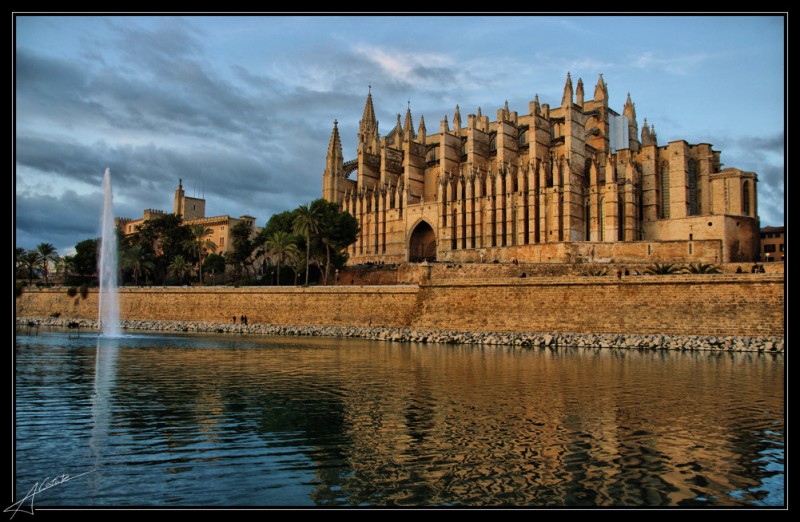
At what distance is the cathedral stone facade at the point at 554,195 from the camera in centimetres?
4631

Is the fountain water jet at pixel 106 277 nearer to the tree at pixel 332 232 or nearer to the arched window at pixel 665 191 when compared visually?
the tree at pixel 332 232

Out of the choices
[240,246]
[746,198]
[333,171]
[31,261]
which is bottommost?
[31,261]

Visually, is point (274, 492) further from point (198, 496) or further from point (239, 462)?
point (239, 462)

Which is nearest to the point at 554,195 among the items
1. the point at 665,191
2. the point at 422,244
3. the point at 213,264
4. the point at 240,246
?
the point at 665,191

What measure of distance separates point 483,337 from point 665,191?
26.5 meters

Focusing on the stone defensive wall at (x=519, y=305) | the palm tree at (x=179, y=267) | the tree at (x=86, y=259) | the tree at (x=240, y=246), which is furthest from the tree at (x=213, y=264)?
the stone defensive wall at (x=519, y=305)

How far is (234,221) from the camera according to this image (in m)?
72.8

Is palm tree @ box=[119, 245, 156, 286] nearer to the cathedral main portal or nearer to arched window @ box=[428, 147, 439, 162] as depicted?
the cathedral main portal

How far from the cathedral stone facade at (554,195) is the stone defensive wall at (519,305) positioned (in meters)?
10.7

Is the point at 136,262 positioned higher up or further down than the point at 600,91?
further down

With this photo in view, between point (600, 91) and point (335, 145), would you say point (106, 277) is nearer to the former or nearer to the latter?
point (335, 145)

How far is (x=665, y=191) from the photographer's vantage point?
163 feet

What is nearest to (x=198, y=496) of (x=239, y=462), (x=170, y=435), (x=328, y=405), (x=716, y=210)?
(x=239, y=462)

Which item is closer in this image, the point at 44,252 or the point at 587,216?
the point at 587,216
